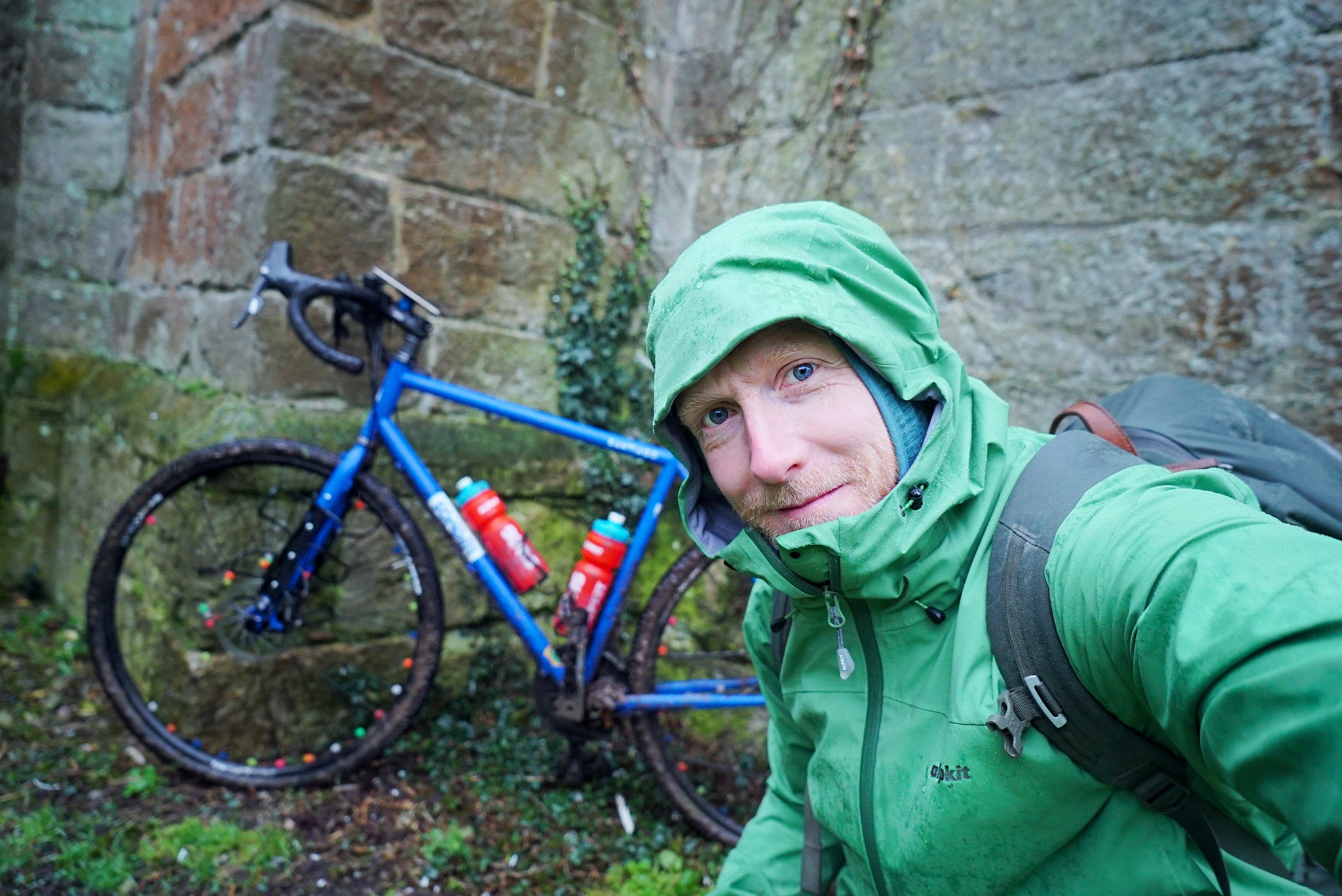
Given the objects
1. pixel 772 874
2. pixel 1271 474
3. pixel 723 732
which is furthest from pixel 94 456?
pixel 1271 474

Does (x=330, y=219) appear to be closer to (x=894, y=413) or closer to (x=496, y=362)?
(x=496, y=362)

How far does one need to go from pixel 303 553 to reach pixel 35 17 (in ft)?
10.3

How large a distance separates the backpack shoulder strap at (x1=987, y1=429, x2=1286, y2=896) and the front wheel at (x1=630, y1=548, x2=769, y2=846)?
1583 millimetres

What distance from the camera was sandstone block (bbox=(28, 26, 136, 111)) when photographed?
3680 millimetres

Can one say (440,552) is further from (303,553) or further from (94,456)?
(94,456)

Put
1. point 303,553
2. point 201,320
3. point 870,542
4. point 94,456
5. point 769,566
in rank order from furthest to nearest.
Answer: point 94,456 → point 201,320 → point 303,553 → point 769,566 → point 870,542

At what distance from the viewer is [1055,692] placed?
940mm

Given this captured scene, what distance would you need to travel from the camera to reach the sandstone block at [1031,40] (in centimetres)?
227

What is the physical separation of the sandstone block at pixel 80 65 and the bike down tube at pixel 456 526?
2.37m

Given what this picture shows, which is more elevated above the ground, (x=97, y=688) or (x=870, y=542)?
(x=870, y=542)

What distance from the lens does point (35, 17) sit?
370cm

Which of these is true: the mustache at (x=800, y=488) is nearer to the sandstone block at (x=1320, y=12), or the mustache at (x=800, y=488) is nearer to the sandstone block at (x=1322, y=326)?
the sandstone block at (x=1322, y=326)

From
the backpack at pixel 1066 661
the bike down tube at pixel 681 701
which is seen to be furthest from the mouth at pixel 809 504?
the bike down tube at pixel 681 701

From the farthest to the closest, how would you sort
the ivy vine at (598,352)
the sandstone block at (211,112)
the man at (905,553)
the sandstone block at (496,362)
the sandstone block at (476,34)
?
the ivy vine at (598,352) < the sandstone block at (496,362) < the sandstone block at (476,34) < the sandstone block at (211,112) < the man at (905,553)
